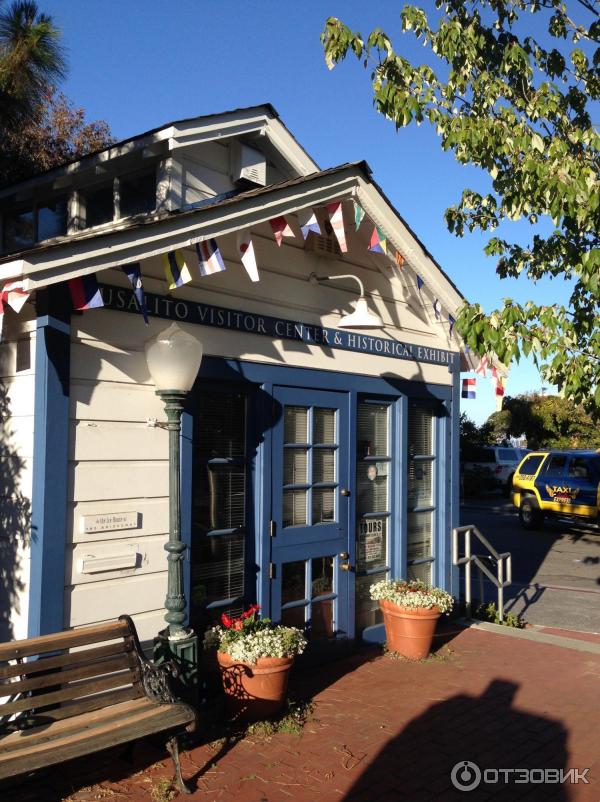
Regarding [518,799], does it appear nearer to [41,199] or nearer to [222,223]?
[222,223]

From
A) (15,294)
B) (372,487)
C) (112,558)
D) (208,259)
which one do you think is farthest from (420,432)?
(15,294)

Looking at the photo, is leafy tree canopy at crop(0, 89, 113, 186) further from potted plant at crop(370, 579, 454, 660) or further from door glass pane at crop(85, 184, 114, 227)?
potted plant at crop(370, 579, 454, 660)

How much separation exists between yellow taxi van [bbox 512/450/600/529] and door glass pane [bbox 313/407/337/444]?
37.6 ft

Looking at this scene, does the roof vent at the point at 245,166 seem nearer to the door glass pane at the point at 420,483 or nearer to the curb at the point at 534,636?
the door glass pane at the point at 420,483

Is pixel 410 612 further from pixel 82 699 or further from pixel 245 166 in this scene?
pixel 245 166

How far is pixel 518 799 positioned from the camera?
12.8 feet

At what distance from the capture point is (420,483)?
24.5 ft

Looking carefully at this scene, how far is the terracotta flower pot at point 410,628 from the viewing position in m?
6.10

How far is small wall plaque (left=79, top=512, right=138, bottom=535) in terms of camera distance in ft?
14.4

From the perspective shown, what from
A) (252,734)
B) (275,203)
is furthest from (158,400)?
(252,734)

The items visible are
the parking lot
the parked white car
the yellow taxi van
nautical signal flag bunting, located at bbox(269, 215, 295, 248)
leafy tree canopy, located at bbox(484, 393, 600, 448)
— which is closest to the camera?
nautical signal flag bunting, located at bbox(269, 215, 295, 248)

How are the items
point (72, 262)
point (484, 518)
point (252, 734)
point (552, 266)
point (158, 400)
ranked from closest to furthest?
point (72, 262)
point (252, 734)
point (158, 400)
point (552, 266)
point (484, 518)

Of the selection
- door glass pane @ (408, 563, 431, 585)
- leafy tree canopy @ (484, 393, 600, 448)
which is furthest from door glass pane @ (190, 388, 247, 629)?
leafy tree canopy @ (484, 393, 600, 448)

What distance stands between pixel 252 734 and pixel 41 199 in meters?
4.72
